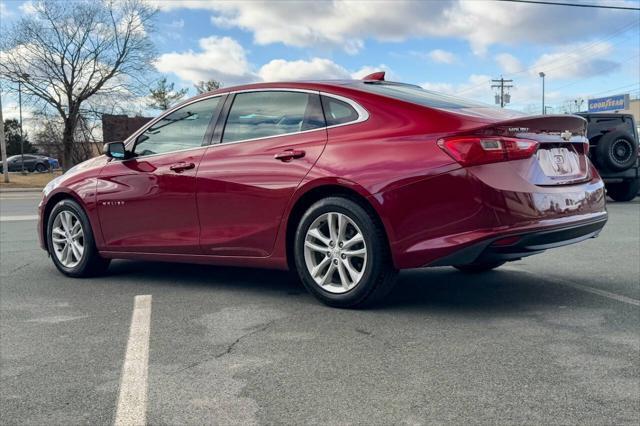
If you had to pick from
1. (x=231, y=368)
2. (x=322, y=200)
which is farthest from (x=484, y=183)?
(x=231, y=368)

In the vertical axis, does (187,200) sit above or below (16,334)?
above

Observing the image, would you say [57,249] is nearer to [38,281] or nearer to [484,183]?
[38,281]

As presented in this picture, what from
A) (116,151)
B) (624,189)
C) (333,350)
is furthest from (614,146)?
(333,350)

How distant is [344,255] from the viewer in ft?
13.7

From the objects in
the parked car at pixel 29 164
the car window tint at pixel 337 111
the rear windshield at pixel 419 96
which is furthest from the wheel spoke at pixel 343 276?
the parked car at pixel 29 164

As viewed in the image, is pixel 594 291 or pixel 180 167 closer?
pixel 594 291

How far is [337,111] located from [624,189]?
Result: 37.0 feet

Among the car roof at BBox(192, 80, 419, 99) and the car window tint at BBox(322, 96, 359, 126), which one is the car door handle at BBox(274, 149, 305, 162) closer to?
the car window tint at BBox(322, 96, 359, 126)

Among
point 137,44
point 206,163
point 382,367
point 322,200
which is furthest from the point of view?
point 137,44

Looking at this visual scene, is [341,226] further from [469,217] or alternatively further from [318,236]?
[469,217]

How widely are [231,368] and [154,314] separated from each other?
1.35m

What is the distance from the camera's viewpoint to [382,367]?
10.2 ft

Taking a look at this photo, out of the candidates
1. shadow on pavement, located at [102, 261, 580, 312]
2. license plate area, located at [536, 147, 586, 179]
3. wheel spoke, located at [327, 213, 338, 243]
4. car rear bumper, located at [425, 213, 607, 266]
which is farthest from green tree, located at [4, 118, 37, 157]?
car rear bumper, located at [425, 213, 607, 266]

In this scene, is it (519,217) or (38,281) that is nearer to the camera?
(519,217)
